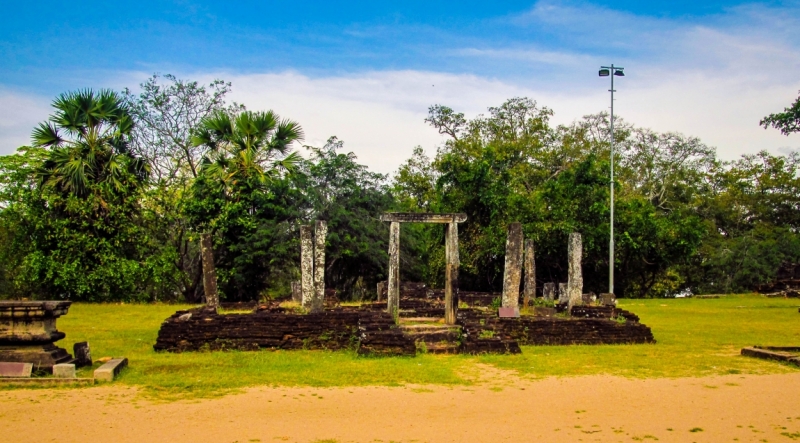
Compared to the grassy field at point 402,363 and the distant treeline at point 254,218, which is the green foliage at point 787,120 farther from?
the grassy field at point 402,363

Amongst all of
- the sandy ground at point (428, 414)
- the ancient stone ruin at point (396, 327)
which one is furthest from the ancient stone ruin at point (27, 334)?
the ancient stone ruin at point (396, 327)

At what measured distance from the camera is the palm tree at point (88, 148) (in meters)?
24.2

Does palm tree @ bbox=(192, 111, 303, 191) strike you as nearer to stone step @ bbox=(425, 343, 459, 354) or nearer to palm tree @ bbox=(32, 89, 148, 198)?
palm tree @ bbox=(32, 89, 148, 198)

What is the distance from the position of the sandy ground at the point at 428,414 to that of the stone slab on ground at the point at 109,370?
0.47 meters

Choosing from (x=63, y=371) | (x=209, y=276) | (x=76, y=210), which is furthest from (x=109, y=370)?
(x=76, y=210)

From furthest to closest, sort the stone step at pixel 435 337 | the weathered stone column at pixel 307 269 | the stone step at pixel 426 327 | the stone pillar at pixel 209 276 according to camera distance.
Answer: the stone pillar at pixel 209 276
the weathered stone column at pixel 307 269
the stone step at pixel 426 327
the stone step at pixel 435 337

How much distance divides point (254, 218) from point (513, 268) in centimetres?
1318

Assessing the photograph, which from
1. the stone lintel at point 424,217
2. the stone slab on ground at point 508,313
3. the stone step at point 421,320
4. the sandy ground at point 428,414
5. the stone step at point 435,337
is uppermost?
the stone lintel at point 424,217

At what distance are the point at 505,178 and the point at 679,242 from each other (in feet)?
24.9

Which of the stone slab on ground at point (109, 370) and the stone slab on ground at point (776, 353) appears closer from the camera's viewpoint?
the stone slab on ground at point (109, 370)

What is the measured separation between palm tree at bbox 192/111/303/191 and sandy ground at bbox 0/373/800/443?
57.9 feet

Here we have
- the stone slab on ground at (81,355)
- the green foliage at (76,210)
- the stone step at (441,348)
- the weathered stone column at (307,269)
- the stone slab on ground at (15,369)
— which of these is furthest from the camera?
the green foliage at (76,210)

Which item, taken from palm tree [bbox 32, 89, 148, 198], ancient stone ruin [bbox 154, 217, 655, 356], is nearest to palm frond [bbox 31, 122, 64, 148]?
palm tree [bbox 32, 89, 148, 198]

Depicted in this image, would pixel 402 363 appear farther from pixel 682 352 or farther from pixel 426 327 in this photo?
pixel 682 352
